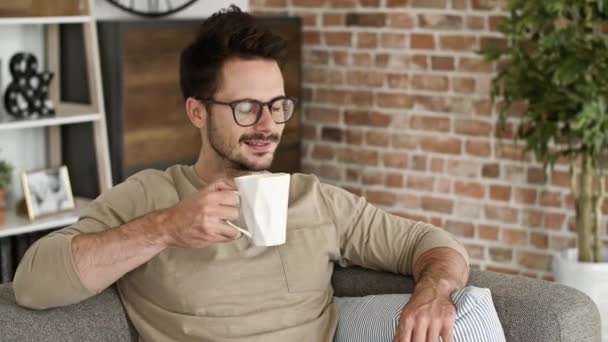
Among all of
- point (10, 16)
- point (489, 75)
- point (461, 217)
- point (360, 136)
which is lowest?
point (461, 217)

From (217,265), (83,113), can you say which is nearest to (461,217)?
(83,113)

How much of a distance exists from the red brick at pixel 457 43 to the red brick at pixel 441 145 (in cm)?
36

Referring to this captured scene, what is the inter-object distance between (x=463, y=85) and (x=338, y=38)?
64cm

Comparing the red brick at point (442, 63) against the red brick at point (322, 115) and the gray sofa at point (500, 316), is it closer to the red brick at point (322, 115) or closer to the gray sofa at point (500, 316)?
the red brick at point (322, 115)

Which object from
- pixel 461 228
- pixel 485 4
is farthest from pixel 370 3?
pixel 461 228

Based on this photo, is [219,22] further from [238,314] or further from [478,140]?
[478,140]

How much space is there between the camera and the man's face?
2.14 m

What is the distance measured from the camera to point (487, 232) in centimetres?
406

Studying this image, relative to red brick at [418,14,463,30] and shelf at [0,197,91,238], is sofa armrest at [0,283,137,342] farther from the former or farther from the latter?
red brick at [418,14,463,30]

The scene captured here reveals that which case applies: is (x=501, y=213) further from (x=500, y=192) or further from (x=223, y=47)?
(x=223, y=47)

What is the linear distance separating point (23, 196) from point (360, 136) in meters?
1.44

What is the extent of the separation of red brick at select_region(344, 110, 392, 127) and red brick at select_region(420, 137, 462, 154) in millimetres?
196

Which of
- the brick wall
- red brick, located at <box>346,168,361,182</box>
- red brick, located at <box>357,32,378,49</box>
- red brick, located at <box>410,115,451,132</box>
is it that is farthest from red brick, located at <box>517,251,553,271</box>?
red brick, located at <box>357,32,378,49</box>

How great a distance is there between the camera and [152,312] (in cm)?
205
